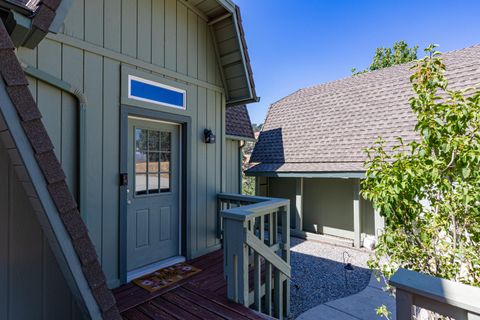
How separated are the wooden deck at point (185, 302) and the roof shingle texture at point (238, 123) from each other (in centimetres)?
375

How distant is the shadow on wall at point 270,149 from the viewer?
8.42 metres

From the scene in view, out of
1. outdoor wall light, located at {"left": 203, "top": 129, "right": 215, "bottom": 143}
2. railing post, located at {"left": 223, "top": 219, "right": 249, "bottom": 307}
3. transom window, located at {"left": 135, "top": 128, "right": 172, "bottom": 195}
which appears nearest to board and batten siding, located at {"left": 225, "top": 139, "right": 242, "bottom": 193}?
outdoor wall light, located at {"left": 203, "top": 129, "right": 215, "bottom": 143}

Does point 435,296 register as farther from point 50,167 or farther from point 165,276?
point 165,276

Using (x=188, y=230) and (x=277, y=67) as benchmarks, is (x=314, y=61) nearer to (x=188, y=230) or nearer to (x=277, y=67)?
(x=277, y=67)

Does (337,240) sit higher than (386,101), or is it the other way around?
(386,101)

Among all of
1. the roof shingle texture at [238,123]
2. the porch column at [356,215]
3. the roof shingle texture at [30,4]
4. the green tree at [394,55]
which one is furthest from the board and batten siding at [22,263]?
the green tree at [394,55]

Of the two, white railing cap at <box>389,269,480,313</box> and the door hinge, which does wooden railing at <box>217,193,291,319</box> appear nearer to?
the door hinge

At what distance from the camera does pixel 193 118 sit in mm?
4020

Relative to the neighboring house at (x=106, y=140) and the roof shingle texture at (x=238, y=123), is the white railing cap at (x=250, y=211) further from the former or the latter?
the roof shingle texture at (x=238, y=123)

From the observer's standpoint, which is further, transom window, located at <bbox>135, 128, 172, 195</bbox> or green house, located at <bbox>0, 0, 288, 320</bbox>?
transom window, located at <bbox>135, 128, 172, 195</bbox>

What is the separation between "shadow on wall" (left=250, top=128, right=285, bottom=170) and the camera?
8.42 metres

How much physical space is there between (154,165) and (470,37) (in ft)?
43.0

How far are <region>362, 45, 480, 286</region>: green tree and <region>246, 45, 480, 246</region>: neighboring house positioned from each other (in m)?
4.03

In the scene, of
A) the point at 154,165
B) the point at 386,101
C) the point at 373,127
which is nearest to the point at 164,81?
the point at 154,165
